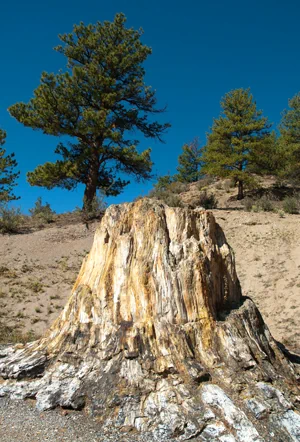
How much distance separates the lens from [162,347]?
5527 millimetres

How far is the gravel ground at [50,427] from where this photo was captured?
4.60 meters

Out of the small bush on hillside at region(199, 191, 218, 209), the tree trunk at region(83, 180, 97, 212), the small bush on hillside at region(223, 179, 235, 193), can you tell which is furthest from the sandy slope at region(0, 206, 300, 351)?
the small bush on hillside at region(223, 179, 235, 193)

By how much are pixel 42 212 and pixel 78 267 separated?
8577 mm

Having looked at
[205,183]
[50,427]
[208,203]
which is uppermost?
[205,183]

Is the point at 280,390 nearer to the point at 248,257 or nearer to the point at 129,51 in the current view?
the point at 248,257

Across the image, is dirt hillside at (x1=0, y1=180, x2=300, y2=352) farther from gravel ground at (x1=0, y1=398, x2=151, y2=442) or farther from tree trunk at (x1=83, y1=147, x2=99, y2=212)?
gravel ground at (x1=0, y1=398, x2=151, y2=442)

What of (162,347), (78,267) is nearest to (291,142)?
(78,267)

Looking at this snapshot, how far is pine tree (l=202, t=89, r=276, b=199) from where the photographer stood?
24.9m

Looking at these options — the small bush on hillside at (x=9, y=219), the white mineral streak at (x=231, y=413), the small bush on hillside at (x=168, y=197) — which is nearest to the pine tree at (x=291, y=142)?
the small bush on hillside at (x=168, y=197)

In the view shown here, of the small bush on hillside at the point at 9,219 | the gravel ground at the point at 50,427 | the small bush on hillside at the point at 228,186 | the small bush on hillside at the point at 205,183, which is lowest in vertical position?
the gravel ground at the point at 50,427

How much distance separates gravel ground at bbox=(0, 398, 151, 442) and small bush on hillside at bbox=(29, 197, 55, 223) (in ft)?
56.8

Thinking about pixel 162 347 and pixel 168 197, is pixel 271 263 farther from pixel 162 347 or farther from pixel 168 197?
pixel 162 347

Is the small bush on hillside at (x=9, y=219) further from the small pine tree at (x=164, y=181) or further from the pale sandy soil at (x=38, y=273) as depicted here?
the small pine tree at (x=164, y=181)

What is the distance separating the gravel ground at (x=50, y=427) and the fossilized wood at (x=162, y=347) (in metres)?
0.18
